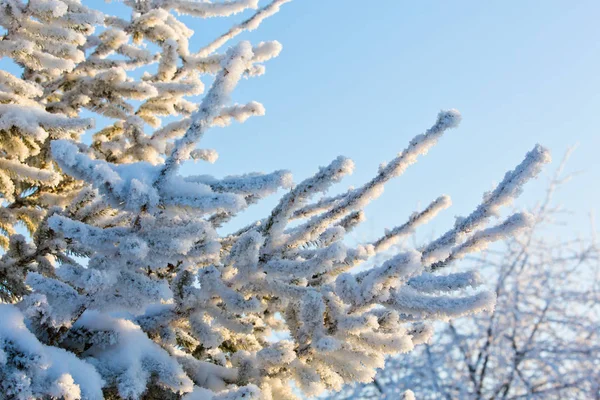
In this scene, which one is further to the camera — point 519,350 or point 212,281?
point 519,350

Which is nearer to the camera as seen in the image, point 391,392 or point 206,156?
point 206,156

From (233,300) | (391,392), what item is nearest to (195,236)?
(233,300)

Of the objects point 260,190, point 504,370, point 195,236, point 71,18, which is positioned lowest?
point 195,236

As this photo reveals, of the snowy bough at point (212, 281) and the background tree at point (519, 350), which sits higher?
the background tree at point (519, 350)

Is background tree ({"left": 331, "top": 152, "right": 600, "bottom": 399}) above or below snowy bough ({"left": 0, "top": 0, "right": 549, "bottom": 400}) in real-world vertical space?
above

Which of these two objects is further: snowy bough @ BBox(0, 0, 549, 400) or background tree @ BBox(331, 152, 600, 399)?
background tree @ BBox(331, 152, 600, 399)

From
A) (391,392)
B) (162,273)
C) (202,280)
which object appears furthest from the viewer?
(391,392)

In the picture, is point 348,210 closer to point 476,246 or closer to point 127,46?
point 476,246

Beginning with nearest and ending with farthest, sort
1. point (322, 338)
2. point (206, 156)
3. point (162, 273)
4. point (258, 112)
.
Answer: point (322, 338), point (162, 273), point (258, 112), point (206, 156)

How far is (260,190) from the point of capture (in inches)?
63.2

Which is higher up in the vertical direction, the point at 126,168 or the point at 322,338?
the point at 126,168

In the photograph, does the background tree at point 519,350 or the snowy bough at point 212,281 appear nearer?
the snowy bough at point 212,281

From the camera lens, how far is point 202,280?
1.93 metres

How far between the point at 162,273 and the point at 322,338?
1.30 meters
